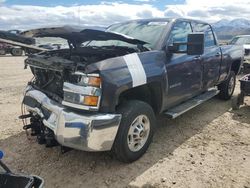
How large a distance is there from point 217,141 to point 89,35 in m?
2.54

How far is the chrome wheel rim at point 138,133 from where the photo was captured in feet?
11.8

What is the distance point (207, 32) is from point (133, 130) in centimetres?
324

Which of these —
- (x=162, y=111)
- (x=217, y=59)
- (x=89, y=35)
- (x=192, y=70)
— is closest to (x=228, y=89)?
(x=217, y=59)

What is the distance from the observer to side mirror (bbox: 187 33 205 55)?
149 inches

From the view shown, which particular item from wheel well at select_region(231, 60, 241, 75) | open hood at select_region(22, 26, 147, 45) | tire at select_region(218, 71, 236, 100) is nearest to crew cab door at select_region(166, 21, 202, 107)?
open hood at select_region(22, 26, 147, 45)

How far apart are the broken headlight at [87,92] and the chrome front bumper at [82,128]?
4.1 inches

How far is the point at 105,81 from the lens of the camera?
10.2 feet

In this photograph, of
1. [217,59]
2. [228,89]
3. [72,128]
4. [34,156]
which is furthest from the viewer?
[228,89]

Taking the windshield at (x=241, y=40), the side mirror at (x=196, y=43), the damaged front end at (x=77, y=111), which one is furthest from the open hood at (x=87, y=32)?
the windshield at (x=241, y=40)

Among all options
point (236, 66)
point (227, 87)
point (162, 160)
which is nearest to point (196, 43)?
point (162, 160)

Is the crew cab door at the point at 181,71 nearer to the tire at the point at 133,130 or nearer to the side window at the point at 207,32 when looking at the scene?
the side window at the point at 207,32

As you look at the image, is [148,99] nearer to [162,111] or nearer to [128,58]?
[162,111]

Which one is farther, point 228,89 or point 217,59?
point 228,89

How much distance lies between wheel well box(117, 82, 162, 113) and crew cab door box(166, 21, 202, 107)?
0.67 ft
